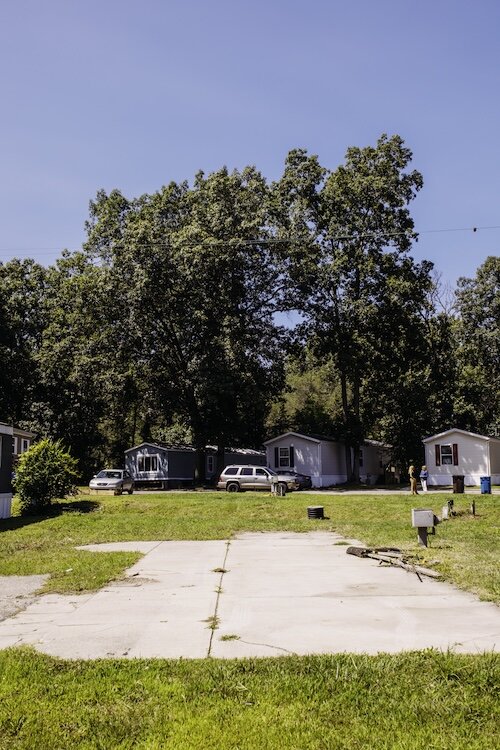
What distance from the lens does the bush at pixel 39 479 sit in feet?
78.9

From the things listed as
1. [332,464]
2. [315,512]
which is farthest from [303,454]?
[315,512]

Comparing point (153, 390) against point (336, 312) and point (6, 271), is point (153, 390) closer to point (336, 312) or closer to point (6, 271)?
point (336, 312)

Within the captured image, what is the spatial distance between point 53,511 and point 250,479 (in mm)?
14874

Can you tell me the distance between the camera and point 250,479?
1460 inches

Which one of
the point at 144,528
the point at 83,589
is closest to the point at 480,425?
the point at 144,528

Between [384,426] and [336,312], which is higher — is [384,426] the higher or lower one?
the lower one

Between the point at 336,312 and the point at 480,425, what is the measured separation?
14.4 meters

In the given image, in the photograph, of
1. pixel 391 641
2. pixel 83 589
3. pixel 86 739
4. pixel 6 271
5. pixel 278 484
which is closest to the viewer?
pixel 86 739

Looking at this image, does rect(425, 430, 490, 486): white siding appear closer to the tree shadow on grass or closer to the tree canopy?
the tree canopy

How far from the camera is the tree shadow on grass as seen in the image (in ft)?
66.9

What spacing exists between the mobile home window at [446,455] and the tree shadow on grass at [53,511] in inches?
891

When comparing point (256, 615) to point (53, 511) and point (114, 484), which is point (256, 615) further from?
point (114, 484)

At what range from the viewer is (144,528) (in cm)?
1931

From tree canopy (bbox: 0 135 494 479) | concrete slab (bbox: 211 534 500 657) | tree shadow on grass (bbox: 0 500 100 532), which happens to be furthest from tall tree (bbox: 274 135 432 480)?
concrete slab (bbox: 211 534 500 657)
